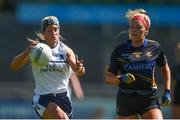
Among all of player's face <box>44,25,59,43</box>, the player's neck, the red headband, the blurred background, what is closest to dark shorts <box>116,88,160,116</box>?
the player's neck

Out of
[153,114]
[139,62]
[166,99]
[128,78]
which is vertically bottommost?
[153,114]

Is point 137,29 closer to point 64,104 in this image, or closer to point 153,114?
point 153,114

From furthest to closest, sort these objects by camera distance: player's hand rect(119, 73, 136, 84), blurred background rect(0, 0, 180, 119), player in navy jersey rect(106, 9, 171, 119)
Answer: blurred background rect(0, 0, 180, 119) < player in navy jersey rect(106, 9, 171, 119) < player's hand rect(119, 73, 136, 84)

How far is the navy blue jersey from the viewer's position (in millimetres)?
8320

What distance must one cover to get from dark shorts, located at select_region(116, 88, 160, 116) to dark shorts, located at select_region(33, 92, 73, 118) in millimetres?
639

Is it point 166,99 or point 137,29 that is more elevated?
point 137,29

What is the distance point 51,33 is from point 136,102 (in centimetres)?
128

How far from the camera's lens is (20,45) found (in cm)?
2958

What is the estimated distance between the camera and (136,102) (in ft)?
27.5

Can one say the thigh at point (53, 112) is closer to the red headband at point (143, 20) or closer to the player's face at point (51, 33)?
the player's face at point (51, 33)

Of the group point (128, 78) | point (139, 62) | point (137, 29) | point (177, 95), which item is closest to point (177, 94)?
point (177, 95)

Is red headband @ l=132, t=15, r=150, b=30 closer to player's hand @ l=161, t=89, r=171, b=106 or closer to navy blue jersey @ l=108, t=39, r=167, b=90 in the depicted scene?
navy blue jersey @ l=108, t=39, r=167, b=90

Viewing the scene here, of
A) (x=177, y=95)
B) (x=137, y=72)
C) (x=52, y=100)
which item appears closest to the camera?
(x=52, y=100)

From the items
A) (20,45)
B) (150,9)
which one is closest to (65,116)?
(20,45)
